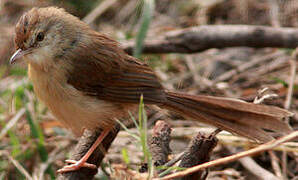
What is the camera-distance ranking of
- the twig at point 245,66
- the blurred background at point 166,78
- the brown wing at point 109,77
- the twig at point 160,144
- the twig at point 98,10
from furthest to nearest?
the twig at point 98,10
the twig at point 245,66
the blurred background at point 166,78
the brown wing at point 109,77
the twig at point 160,144

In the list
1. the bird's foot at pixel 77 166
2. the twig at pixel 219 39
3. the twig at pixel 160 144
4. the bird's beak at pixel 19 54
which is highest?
the bird's beak at pixel 19 54

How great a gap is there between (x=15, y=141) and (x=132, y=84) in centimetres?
147

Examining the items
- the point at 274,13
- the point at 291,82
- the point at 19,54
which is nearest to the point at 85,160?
the point at 19,54

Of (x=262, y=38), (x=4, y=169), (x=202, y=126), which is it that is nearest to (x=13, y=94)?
(x=4, y=169)

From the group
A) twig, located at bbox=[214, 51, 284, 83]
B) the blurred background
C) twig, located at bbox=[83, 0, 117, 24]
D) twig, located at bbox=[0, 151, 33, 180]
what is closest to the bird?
the blurred background

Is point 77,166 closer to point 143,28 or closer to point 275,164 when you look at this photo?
point 143,28

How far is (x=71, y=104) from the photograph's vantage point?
3.44 m

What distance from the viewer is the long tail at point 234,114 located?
333cm

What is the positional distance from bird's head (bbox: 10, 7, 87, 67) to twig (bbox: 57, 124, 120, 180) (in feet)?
2.36

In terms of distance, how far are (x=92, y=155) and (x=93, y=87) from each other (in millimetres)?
511

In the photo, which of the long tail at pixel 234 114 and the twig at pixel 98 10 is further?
the twig at pixel 98 10

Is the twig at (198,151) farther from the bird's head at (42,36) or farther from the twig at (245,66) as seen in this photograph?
the twig at (245,66)

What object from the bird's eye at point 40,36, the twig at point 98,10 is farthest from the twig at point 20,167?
the twig at point 98,10

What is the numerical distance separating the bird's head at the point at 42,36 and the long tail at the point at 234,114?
91 centimetres
